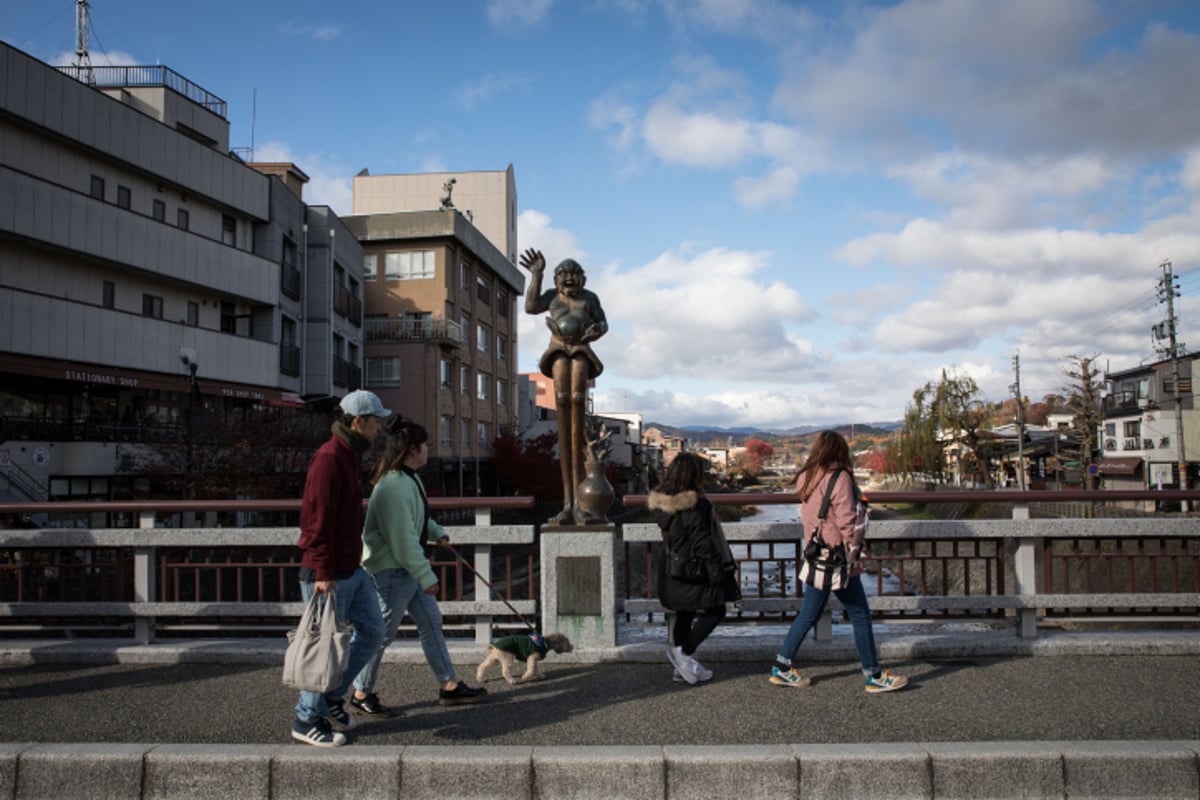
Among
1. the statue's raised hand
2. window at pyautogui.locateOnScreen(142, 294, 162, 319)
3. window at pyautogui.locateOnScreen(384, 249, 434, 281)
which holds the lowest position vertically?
the statue's raised hand

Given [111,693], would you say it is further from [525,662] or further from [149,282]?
[149,282]

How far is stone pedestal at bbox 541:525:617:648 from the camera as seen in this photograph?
6.16 meters

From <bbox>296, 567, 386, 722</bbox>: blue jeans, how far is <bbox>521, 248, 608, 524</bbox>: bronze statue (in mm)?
2128

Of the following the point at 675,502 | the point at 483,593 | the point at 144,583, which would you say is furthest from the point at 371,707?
the point at 144,583

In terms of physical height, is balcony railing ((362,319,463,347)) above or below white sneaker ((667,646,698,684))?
above

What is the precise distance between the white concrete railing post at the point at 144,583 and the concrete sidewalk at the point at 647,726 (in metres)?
0.24

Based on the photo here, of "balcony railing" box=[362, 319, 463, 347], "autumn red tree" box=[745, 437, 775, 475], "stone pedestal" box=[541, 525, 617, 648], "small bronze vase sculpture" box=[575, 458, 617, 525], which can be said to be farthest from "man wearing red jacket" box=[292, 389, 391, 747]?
"autumn red tree" box=[745, 437, 775, 475]

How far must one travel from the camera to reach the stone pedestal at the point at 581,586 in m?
6.16

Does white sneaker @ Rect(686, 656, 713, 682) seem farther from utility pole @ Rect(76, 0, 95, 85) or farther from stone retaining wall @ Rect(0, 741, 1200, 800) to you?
utility pole @ Rect(76, 0, 95, 85)

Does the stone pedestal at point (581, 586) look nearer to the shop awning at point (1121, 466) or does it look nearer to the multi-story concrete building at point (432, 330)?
the multi-story concrete building at point (432, 330)

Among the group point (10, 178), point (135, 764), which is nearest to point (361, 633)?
point (135, 764)

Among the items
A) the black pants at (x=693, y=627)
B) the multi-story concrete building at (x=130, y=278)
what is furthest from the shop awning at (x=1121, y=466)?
the black pants at (x=693, y=627)

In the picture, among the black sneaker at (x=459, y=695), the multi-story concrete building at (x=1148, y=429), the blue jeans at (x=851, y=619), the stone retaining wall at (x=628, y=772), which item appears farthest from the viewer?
the multi-story concrete building at (x=1148, y=429)

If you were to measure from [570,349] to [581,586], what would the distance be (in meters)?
1.96
